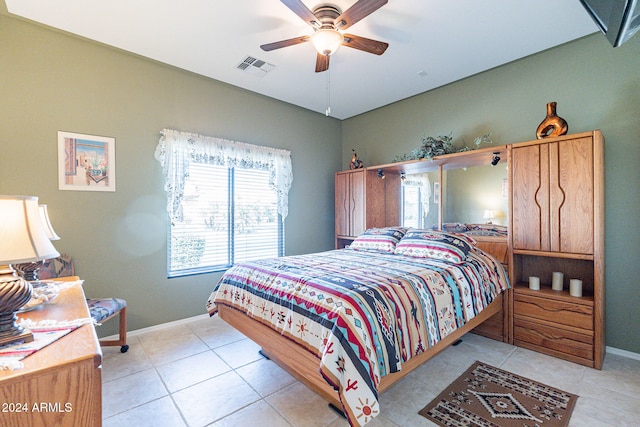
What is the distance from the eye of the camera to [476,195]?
348 cm

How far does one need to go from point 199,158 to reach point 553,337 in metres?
4.15

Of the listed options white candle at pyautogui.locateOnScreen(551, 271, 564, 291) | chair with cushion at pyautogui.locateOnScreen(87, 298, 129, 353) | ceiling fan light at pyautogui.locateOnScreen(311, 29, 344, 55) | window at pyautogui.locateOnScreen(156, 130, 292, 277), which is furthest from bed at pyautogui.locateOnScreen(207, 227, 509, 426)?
ceiling fan light at pyautogui.locateOnScreen(311, 29, 344, 55)

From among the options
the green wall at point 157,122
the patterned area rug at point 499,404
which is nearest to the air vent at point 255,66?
the green wall at point 157,122

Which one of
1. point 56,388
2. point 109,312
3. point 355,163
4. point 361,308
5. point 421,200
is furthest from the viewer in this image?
point 355,163

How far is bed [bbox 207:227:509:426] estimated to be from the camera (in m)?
1.55

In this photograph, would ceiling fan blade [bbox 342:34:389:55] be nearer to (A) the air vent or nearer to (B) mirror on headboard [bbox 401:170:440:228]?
(A) the air vent

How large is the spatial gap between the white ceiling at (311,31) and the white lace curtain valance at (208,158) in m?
0.84

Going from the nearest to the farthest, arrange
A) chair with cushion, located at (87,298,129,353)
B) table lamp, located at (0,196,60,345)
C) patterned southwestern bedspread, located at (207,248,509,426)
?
1. table lamp, located at (0,196,60,345)
2. patterned southwestern bedspread, located at (207,248,509,426)
3. chair with cushion, located at (87,298,129,353)

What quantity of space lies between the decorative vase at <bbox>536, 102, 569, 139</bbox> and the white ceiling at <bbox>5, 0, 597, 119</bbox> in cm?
73

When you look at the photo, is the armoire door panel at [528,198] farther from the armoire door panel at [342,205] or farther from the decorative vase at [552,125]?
the armoire door panel at [342,205]

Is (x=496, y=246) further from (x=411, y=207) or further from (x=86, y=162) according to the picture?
(x=86, y=162)

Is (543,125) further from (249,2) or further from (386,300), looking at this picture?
(249,2)

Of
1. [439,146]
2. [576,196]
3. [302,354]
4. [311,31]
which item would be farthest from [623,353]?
[311,31]

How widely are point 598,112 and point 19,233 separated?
4.34 meters
